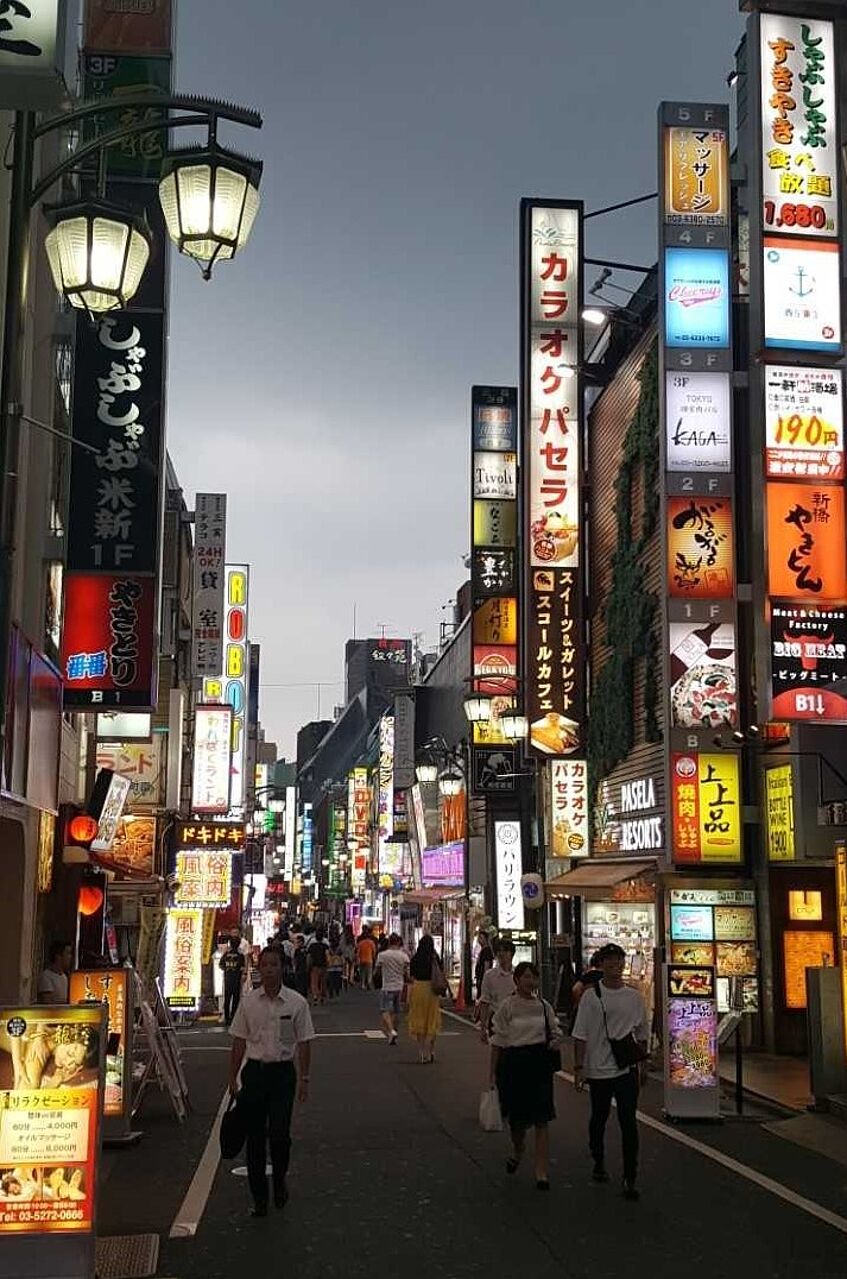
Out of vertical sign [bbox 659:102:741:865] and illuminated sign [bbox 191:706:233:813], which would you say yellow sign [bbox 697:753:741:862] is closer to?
vertical sign [bbox 659:102:741:865]

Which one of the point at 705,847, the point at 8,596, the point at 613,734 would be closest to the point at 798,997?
the point at 705,847

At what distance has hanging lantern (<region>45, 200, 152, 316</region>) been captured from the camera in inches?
338

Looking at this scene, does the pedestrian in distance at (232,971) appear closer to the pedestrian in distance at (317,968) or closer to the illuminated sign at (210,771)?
the pedestrian in distance at (317,968)

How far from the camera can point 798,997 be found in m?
22.0

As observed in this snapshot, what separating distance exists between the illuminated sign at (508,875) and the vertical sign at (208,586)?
467 inches

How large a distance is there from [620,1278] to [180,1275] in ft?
8.40

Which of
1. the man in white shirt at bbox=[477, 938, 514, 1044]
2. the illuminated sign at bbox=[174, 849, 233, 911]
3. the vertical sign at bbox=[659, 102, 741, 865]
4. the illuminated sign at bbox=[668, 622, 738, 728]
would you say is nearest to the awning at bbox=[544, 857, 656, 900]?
the vertical sign at bbox=[659, 102, 741, 865]

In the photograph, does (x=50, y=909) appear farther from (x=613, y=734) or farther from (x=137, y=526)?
(x=613, y=734)

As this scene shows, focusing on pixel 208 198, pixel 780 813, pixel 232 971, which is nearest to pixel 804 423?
pixel 780 813

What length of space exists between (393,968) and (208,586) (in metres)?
15.9

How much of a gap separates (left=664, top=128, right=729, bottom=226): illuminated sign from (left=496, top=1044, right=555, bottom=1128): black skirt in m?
15.1

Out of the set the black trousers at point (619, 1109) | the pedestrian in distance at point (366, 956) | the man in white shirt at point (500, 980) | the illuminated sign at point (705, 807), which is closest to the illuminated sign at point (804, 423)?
the illuminated sign at point (705, 807)

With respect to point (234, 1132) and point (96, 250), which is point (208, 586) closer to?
point (234, 1132)

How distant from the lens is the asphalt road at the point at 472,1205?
28.7ft
